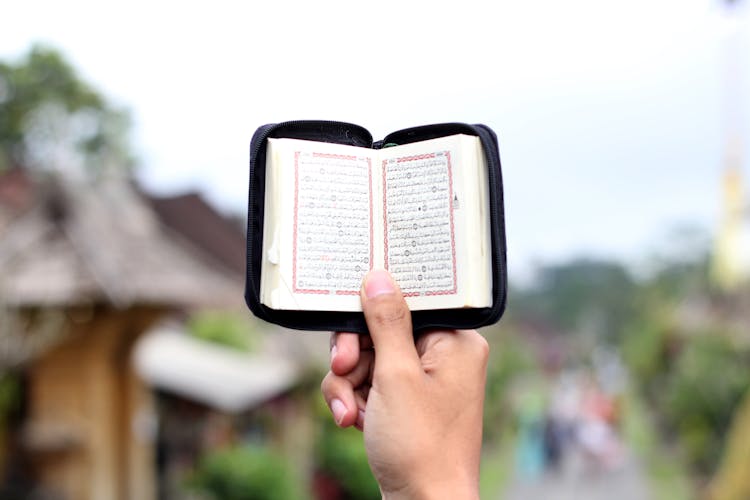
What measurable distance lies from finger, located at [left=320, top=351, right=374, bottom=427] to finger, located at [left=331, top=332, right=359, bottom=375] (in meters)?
0.02

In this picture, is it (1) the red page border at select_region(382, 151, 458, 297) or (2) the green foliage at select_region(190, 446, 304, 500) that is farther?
(2) the green foliage at select_region(190, 446, 304, 500)

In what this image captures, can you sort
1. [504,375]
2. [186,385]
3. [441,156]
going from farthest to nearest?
[504,375]
[186,385]
[441,156]

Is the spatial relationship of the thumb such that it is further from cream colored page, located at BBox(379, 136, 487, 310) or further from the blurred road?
the blurred road

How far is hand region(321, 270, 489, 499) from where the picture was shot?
1.32 m

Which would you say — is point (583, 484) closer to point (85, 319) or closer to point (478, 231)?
point (85, 319)

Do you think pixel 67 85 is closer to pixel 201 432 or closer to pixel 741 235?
pixel 201 432

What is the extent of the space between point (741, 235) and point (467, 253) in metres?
16.2

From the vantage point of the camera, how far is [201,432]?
1162 cm

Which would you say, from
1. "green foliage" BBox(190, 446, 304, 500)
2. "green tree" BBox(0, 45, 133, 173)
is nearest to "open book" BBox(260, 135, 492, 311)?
"green foliage" BBox(190, 446, 304, 500)

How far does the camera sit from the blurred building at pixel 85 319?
7066mm

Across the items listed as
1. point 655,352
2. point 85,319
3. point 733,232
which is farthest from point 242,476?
point 655,352

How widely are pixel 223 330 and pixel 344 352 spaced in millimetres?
12909

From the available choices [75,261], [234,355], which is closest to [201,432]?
[234,355]

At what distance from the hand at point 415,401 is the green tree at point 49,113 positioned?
17.3 m
